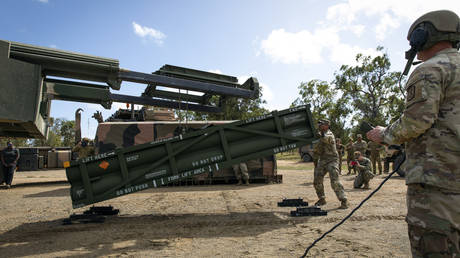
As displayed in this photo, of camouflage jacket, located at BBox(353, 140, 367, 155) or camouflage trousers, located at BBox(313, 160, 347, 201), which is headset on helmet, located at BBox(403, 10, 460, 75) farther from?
camouflage jacket, located at BBox(353, 140, 367, 155)

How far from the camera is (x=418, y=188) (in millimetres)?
1901

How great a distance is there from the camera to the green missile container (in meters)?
5.10

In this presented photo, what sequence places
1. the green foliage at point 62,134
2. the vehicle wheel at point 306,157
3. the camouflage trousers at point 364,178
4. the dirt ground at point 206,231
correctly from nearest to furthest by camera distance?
the dirt ground at point 206,231 < the camouflage trousers at point 364,178 < the vehicle wheel at point 306,157 < the green foliage at point 62,134

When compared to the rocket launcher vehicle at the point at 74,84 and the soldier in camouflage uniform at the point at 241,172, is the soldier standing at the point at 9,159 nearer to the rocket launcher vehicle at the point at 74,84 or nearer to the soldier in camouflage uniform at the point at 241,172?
the rocket launcher vehicle at the point at 74,84

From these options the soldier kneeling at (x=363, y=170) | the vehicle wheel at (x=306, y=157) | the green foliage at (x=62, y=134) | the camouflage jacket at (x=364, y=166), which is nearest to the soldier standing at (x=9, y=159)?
the soldier kneeling at (x=363, y=170)

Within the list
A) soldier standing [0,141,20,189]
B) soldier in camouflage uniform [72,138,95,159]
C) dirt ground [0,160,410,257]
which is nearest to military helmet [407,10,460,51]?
dirt ground [0,160,410,257]

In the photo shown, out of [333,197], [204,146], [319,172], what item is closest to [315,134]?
[319,172]

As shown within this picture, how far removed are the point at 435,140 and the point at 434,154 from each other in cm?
9

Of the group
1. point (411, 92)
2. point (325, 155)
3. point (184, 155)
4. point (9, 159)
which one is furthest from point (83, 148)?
point (411, 92)

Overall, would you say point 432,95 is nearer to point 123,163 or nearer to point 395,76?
point 123,163

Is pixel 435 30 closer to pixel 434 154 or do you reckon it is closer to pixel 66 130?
pixel 434 154

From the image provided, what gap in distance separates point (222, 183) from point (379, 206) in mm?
A: 6646

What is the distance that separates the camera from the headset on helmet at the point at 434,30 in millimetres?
1980

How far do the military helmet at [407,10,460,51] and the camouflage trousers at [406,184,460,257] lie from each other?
105 centimetres
